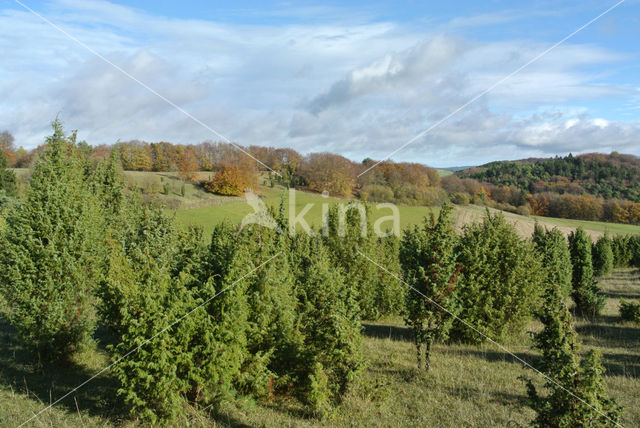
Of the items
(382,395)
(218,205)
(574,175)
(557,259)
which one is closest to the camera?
(382,395)

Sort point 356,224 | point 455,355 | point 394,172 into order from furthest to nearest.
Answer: point 394,172, point 356,224, point 455,355

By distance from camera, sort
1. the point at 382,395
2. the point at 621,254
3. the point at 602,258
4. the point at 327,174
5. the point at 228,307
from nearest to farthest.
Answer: the point at 228,307 < the point at 382,395 < the point at 327,174 < the point at 602,258 < the point at 621,254

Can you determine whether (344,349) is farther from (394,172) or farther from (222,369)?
(394,172)

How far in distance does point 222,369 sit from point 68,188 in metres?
7.19

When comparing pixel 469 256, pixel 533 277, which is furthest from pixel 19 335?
pixel 533 277

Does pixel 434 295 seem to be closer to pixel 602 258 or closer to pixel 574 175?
pixel 602 258

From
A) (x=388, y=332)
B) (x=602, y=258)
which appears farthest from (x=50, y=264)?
(x=602, y=258)

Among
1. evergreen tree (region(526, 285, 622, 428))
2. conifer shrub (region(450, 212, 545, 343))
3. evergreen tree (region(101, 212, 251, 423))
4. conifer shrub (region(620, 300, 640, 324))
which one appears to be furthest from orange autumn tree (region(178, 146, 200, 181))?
evergreen tree (region(526, 285, 622, 428))

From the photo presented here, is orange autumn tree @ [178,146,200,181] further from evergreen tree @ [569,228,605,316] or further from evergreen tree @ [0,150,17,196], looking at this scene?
evergreen tree @ [569,228,605,316]

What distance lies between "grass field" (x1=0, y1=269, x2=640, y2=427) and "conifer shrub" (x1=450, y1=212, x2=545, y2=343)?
1.21 m

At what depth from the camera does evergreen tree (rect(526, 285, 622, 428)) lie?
5.95 meters

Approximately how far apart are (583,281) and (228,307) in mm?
24612

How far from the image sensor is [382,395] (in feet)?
29.2

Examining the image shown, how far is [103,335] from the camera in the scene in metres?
14.8
